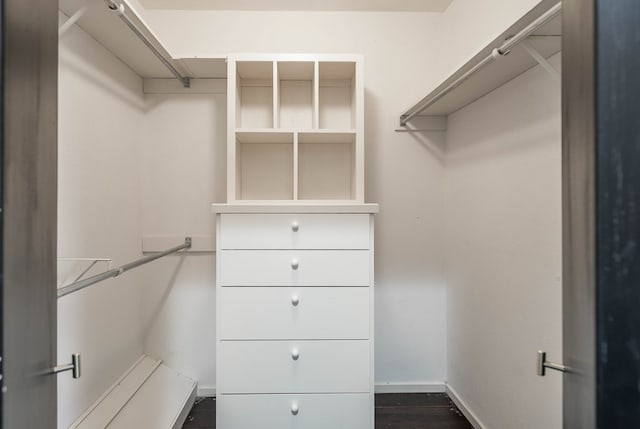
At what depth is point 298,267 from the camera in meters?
1.31

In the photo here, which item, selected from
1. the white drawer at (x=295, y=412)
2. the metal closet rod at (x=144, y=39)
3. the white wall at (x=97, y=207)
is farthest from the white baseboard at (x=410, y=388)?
the metal closet rod at (x=144, y=39)

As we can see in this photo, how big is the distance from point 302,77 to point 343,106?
258mm

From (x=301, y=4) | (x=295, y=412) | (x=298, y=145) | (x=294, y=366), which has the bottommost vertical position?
(x=295, y=412)

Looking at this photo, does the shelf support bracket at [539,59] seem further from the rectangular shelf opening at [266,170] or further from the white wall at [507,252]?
the rectangular shelf opening at [266,170]

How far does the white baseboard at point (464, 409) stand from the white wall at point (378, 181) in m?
0.09

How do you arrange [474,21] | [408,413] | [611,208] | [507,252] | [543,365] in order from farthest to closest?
[408,413] → [474,21] → [507,252] → [543,365] → [611,208]

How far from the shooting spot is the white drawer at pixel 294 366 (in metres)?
1.29

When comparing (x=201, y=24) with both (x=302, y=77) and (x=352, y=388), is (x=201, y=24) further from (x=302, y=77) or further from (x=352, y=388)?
(x=352, y=388)

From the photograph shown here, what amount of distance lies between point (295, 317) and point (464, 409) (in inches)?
39.3

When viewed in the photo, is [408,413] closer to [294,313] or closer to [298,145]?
[294,313]

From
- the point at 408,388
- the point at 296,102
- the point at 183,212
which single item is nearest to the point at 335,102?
the point at 296,102

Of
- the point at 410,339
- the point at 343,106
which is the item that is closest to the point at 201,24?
the point at 343,106

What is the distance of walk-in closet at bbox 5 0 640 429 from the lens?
0.48 meters

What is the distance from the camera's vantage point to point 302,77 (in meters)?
1.65
